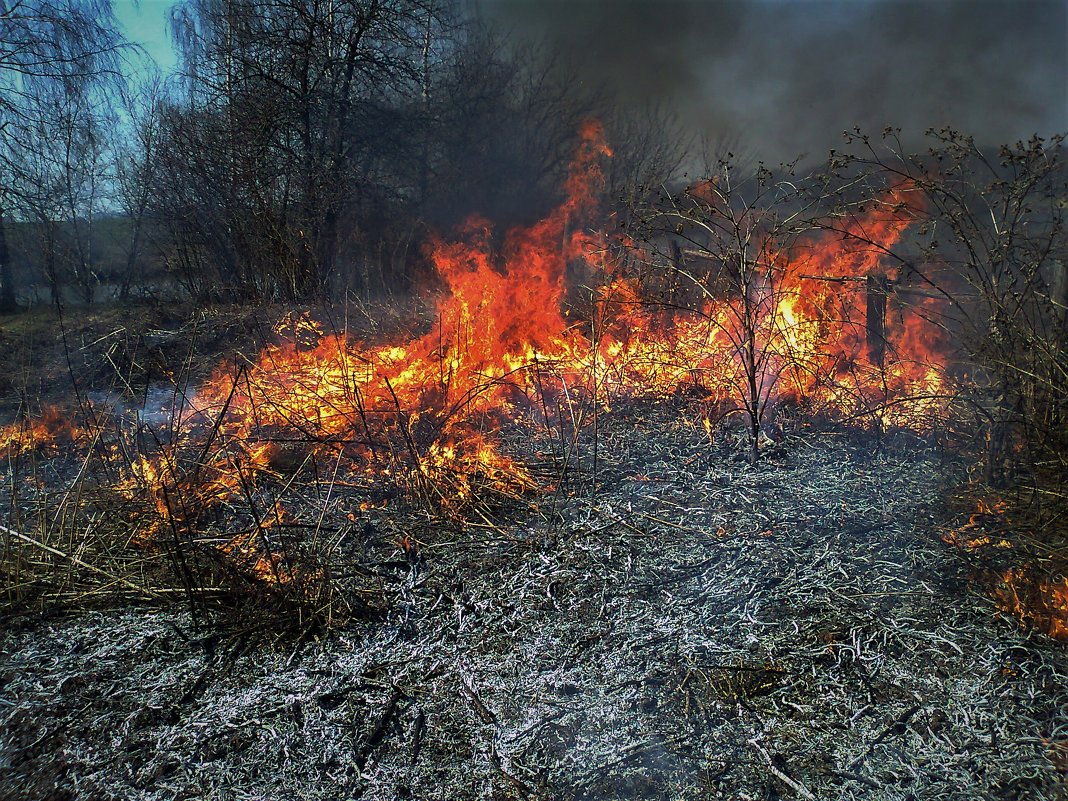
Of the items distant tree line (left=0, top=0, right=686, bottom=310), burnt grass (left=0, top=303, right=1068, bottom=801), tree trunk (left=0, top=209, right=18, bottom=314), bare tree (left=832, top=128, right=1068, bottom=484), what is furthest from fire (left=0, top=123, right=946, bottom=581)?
tree trunk (left=0, top=209, right=18, bottom=314)

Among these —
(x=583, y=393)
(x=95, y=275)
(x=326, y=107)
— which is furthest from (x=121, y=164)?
(x=583, y=393)

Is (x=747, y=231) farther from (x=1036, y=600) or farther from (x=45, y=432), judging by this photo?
(x=45, y=432)

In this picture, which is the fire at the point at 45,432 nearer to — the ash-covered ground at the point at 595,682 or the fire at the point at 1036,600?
the ash-covered ground at the point at 595,682

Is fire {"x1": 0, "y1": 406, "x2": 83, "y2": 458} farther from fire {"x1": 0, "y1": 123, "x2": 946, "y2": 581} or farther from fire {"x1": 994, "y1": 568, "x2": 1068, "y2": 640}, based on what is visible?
fire {"x1": 994, "y1": 568, "x2": 1068, "y2": 640}

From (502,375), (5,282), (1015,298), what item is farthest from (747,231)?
(5,282)

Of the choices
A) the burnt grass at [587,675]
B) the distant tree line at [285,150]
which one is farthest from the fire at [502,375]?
the distant tree line at [285,150]

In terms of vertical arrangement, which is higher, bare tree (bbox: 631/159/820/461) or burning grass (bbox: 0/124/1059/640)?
bare tree (bbox: 631/159/820/461)

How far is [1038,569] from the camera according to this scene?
2955 mm

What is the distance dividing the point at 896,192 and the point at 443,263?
4196mm

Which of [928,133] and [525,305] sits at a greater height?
[928,133]

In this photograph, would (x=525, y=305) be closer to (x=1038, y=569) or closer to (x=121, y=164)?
(x=1038, y=569)

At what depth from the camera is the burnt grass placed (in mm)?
2184

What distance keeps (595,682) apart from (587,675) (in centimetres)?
5

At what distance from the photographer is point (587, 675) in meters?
2.64
